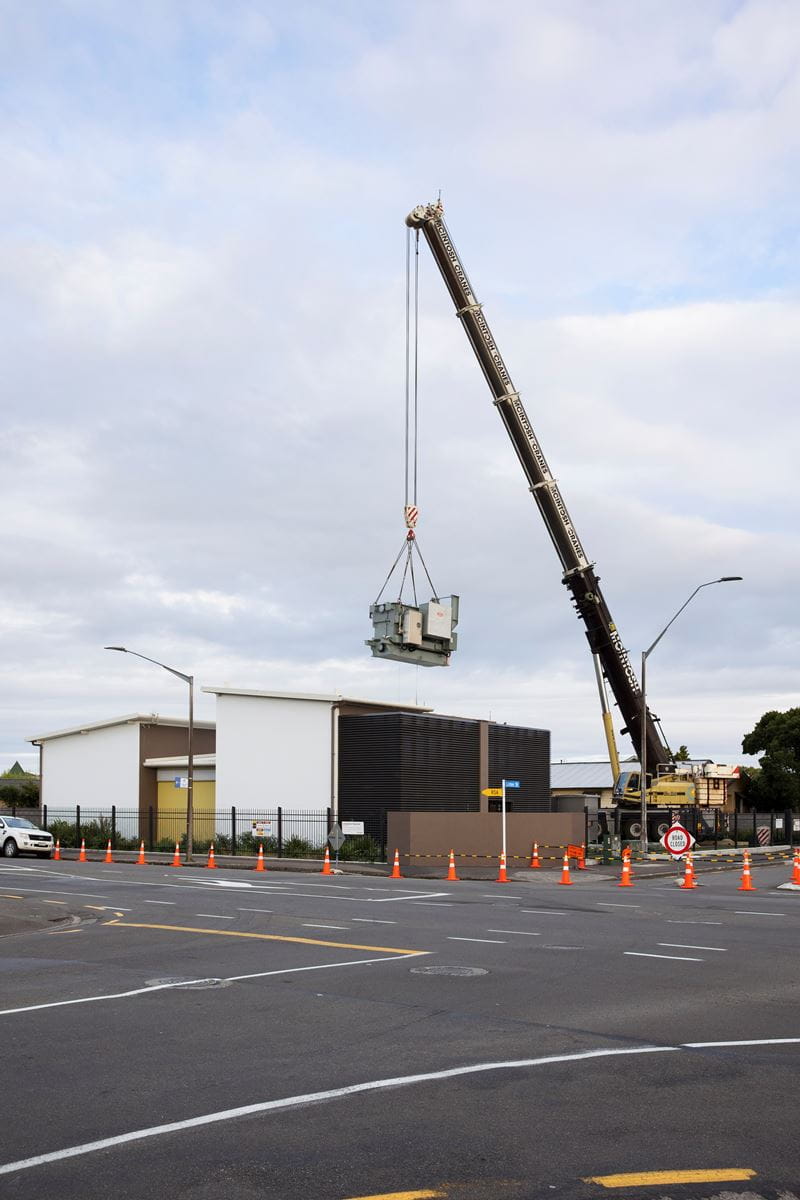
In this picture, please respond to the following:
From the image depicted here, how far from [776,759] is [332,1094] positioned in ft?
268

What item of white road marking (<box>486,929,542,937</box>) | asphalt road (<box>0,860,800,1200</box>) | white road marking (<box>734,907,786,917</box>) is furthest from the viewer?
white road marking (<box>734,907,786,917</box>)

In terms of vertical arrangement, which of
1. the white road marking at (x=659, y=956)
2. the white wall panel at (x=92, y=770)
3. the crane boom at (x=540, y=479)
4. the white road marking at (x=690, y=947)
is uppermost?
the crane boom at (x=540, y=479)

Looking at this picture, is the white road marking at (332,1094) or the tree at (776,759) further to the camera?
the tree at (776,759)

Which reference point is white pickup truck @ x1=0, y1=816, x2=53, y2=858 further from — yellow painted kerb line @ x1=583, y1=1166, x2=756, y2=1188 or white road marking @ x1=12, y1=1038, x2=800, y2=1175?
yellow painted kerb line @ x1=583, y1=1166, x2=756, y2=1188

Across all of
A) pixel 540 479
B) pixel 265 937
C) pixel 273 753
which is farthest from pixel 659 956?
pixel 273 753

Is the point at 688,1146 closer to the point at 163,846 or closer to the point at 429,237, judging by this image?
the point at 429,237

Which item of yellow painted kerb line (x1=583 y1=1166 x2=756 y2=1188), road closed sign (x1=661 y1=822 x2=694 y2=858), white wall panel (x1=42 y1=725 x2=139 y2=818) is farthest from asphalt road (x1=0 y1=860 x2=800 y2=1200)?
white wall panel (x1=42 y1=725 x2=139 y2=818)

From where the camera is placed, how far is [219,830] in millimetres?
53375

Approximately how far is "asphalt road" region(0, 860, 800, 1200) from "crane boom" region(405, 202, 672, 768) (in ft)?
98.2

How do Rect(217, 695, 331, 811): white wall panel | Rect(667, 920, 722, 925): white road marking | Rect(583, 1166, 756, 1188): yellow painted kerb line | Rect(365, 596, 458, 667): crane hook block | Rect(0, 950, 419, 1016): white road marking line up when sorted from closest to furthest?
1. Rect(583, 1166, 756, 1188): yellow painted kerb line
2. Rect(0, 950, 419, 1016): white road marking
3. Rect(667, 920, 722, 925): white road marking
4. Rect(365, 596, 458, 667): crane hook block
5. Rect(217, 695, 331, 811): white wall panel

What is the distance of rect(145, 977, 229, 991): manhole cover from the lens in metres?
13.1

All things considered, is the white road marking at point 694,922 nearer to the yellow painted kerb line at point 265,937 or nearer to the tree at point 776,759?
the yellow painted kerb line at point 265,937

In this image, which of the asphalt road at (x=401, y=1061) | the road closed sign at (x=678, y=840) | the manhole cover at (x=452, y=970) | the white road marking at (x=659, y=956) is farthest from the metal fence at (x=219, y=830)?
the manhole cover at (x=452, y=970)

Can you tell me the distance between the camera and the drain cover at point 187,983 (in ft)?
43.0
